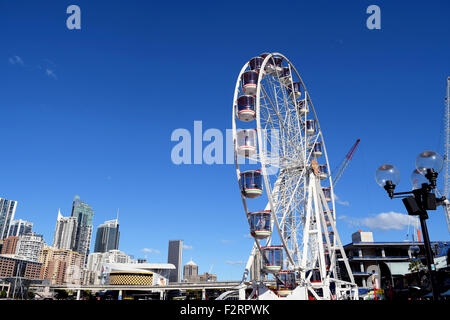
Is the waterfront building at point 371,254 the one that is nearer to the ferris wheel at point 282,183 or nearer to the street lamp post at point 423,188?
the ferris wheel at point 282,183

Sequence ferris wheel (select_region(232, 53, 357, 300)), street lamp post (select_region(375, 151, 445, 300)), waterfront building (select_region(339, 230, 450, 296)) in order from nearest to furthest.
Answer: street lamp post (select_region(375, 151, 445, 300))
ferris wheel (select_region(232, 53, 357, 300))
waterfront building (select_region(339, 230, 450, 296))

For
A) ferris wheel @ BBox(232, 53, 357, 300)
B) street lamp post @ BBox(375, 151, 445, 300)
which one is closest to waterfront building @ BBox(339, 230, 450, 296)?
ferris wheel @ BBox(232, 53, 357, 300)

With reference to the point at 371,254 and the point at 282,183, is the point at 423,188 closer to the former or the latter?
the point at 282,183

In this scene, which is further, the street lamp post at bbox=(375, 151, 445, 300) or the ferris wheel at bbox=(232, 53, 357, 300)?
the ferris wheel at bbox=(232, 53, 357, 300)

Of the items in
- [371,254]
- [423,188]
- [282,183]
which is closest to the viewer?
[423,188]

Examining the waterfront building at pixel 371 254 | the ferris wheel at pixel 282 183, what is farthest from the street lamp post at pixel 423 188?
the waterfront building at pixel 371 254

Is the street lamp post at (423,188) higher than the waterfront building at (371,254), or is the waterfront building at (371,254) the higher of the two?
the waterfront building at (371,254)

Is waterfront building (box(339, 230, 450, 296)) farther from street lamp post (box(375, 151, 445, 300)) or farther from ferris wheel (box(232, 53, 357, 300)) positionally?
street lamp post (box(375, 151, 445, 300))

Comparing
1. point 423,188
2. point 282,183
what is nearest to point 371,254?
point 282,183

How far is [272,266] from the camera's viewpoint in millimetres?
32500

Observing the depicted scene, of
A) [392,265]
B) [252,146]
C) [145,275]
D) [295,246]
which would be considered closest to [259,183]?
[252,146]

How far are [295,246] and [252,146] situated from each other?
14.0 meters
